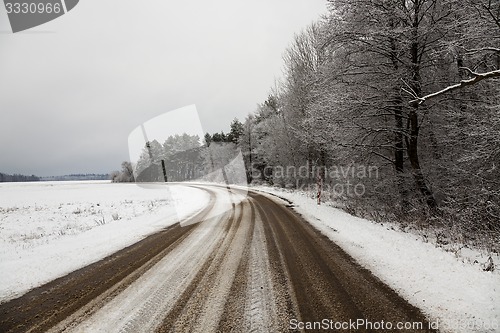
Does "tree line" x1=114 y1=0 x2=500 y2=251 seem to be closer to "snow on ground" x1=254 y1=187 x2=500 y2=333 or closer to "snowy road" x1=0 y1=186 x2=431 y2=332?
"snow on ground" x1=254 y1=187 x2=500 y2=333

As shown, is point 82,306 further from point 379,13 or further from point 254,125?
point 254,125

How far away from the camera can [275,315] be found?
10.2 feet

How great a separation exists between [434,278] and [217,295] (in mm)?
3235

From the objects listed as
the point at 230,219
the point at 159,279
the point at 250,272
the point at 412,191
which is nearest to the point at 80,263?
the point at 159,279

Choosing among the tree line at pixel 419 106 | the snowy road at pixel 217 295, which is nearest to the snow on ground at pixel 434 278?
the snowy road at pixel 217 295

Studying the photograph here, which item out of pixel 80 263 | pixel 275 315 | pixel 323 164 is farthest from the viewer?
pixel 323 164

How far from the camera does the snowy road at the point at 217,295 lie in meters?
3.03

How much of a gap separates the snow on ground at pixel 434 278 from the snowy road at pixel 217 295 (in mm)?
254

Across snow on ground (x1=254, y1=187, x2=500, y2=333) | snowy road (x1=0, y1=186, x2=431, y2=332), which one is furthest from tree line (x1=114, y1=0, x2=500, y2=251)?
snowy road (x1=0, y1=186, x2=431, y2=332)

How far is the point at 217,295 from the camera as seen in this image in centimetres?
372

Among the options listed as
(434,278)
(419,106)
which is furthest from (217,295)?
(419,106)

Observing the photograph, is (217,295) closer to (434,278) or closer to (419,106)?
(434,278)

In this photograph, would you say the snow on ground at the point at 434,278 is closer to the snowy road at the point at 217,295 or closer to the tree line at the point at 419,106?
the snowy road at the point at 217,295

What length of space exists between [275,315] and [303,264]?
6.26 ft
